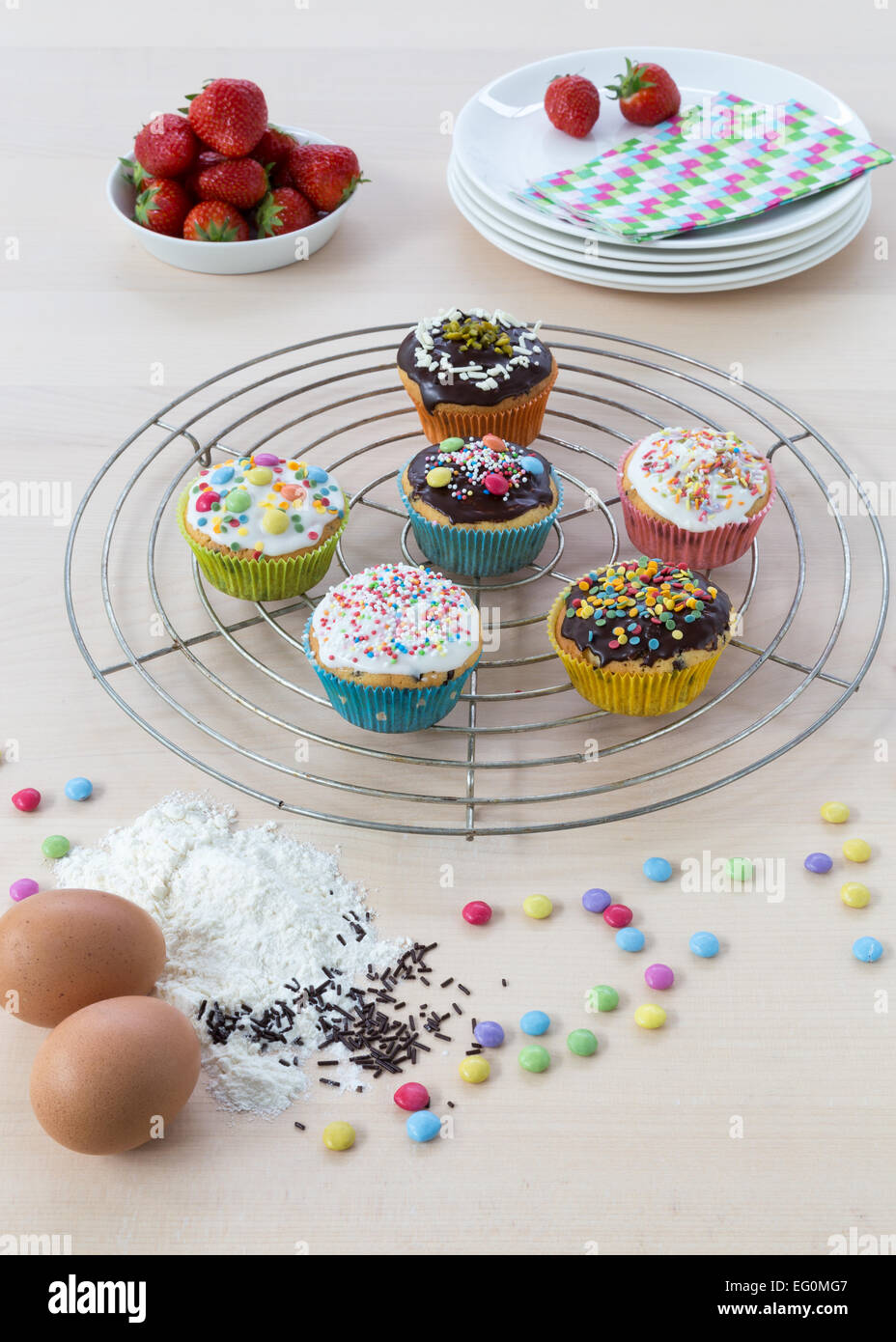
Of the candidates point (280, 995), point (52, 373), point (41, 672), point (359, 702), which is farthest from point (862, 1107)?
point (52, 373)

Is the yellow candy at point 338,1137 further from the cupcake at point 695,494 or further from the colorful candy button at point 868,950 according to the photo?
the cupcake at point 695,494

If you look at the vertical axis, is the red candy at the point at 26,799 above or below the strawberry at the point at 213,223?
below

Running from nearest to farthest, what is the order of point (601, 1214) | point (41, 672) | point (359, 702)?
point (601, 1214), point (359, 702), point (41, 672)

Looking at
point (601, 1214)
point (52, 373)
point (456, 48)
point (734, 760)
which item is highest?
point (456, 48)

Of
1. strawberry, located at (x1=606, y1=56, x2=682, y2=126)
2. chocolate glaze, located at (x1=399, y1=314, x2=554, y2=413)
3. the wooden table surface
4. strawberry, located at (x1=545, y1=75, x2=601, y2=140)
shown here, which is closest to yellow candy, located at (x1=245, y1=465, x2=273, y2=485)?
the wooden table surface

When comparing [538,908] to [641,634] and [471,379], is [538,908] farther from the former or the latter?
[471,379]

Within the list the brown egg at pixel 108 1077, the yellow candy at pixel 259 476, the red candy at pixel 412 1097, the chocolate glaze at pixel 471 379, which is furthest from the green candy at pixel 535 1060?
the chocolate glaze at pixel 471 379

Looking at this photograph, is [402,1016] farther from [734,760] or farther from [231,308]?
[231,308]
